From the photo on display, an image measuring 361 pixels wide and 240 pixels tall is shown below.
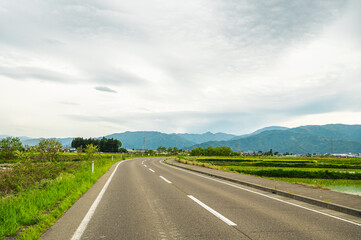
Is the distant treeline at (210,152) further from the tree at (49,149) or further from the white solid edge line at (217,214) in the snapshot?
the white solid edge line at (217,214)

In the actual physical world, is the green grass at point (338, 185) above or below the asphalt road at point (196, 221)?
below

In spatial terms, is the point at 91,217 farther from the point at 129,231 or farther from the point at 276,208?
the point at 276,208

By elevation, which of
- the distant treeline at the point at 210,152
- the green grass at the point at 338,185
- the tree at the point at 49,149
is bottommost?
the green grass at the point at 338,185

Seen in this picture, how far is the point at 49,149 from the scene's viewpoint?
15.8 m

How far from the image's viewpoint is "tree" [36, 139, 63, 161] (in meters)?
15.4

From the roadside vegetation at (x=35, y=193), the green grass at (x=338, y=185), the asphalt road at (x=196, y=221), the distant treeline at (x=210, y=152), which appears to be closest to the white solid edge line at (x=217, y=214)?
the asphalt road at (x=196, y=221)

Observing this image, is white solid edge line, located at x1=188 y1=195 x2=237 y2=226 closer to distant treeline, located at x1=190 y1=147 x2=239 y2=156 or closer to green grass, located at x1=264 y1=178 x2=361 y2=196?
green grass, located at x1=264 y1=178 x2=361 y2=196

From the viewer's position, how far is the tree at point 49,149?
15376 mm

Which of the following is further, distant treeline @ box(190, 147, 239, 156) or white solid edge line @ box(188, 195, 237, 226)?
distant treeline @ box(190, 147, 239, 156)

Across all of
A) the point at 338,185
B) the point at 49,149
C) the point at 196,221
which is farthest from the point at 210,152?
the point at 196,221

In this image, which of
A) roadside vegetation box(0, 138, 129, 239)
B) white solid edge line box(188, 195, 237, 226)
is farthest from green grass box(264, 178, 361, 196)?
roadside vegetation box(0, 138, 129, 239)

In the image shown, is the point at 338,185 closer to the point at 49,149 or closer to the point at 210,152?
the point at 49,149

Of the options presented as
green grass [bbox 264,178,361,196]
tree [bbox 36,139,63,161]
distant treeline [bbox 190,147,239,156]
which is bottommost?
green grass [bbox 264,178,361,196]

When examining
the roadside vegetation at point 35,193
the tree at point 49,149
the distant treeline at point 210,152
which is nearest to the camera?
the roadside vegetation at point 35,193
